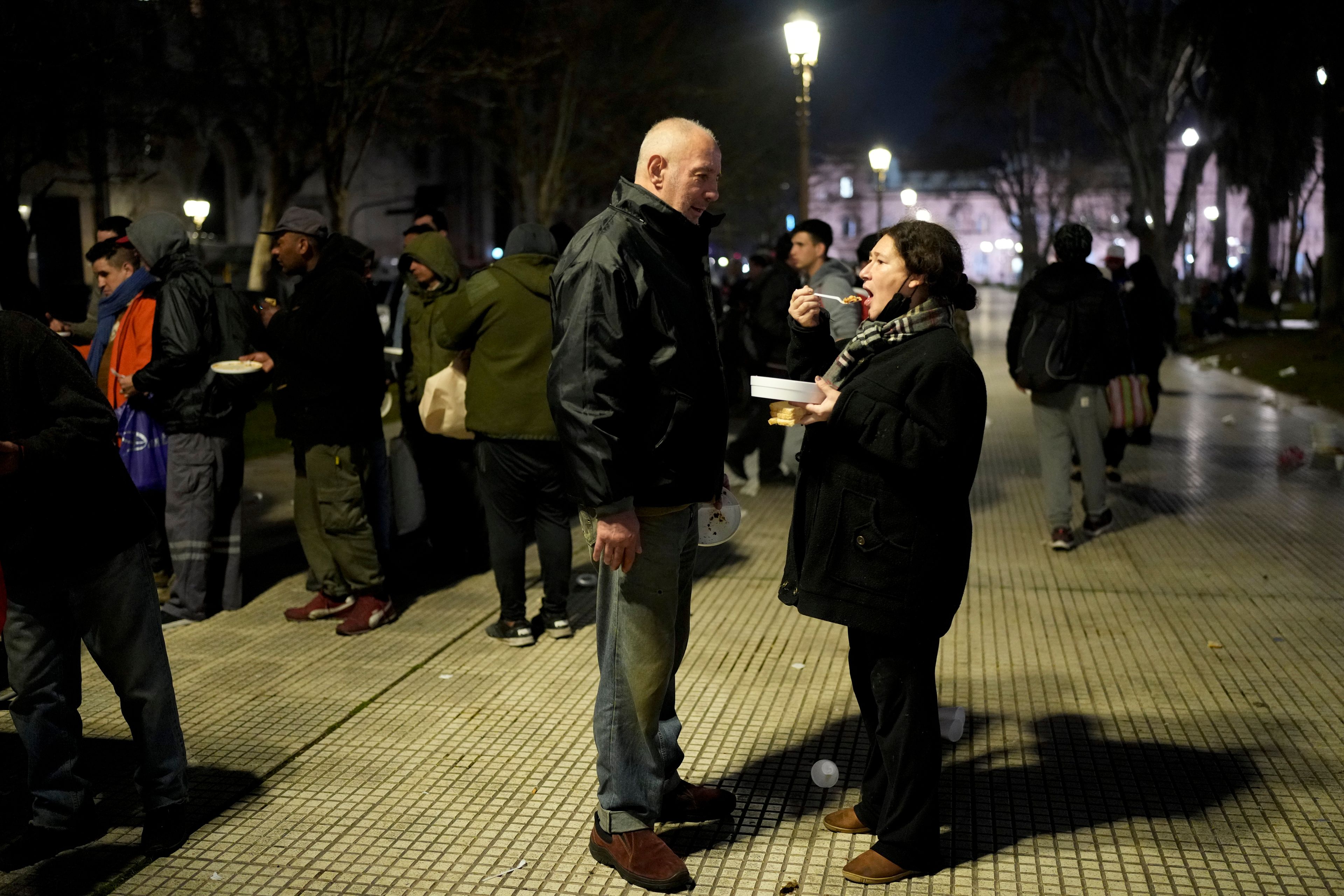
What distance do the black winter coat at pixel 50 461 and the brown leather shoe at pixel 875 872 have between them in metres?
2.38

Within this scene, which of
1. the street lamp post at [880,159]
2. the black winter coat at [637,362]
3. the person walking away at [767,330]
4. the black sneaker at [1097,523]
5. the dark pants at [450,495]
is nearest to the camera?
the black winter coat at [637,362]

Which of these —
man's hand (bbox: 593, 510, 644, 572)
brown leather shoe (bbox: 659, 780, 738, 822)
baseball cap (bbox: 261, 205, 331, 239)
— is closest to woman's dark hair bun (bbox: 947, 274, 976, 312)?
man's hand (bbox: 593, 510, 644, 572)

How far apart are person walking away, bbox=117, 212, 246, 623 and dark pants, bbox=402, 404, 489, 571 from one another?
1.08m

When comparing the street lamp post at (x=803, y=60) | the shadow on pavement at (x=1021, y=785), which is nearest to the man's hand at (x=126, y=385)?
the shadow on pavement at (x=1021, y=785)

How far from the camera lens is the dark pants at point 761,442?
35.1ft

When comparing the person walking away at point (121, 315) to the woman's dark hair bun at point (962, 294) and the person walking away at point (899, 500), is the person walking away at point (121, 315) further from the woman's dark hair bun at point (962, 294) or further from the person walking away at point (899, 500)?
the woman's dark hair bun at point (962, 294)

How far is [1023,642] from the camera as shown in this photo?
628 centimetres

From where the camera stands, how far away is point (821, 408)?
144 inches

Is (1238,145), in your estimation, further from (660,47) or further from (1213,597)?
(1213,597)

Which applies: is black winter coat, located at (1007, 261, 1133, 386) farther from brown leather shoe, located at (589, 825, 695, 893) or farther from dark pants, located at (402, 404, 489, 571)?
brown leather shoe, located at (589, 825, 695, 893)

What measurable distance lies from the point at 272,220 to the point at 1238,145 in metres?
17.3

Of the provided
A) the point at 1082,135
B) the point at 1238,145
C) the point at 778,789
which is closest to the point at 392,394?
the point at 778,789

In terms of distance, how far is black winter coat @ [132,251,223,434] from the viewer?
21.0 feet

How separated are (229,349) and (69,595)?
316 cm
